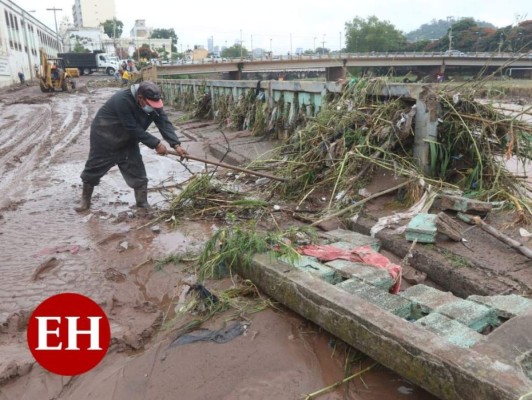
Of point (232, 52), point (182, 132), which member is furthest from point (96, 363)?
point (232, 52)

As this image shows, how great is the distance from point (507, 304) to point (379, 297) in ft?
2.31

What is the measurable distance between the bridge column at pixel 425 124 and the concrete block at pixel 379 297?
7.89 ft

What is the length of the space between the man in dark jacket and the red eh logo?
2831 mm

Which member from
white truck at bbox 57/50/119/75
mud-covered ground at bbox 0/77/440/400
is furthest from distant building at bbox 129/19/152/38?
mud-covered ground at bbox 0/77/440/400

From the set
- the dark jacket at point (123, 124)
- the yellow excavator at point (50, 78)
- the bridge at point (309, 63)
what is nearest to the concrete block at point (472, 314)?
the dark jacket at point (123, 124)

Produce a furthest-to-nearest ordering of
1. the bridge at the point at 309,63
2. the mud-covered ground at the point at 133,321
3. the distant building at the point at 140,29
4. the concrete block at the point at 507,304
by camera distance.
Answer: the distant building at the point at 140,29 < the bridge at the point at 309,63 < the concrete block at the point at 507,304 < the mud-covered ground at the point at 133,321

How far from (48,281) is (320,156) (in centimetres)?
318

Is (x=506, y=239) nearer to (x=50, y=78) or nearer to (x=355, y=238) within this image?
(x=355, y=238)

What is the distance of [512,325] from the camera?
226 cm

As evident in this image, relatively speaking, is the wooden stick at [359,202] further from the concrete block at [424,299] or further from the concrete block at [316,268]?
the concrete block at [424,299]

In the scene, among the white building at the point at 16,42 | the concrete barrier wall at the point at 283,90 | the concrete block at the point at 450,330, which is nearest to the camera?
the concrete block at the point at 450,330

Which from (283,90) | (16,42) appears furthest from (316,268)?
(16,42)

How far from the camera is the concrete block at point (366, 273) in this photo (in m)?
2.91

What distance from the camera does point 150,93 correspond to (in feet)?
16.4
